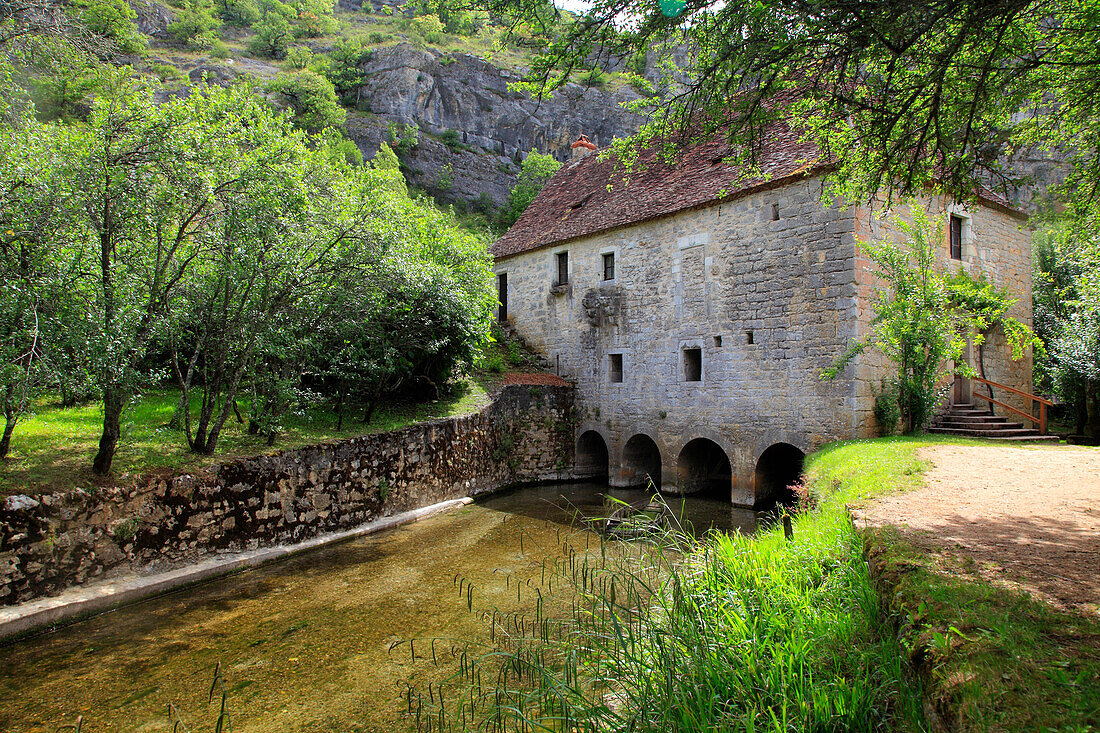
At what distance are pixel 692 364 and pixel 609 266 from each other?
372cm

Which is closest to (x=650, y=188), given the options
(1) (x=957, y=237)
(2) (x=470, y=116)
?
(1) (x=957, y=237)

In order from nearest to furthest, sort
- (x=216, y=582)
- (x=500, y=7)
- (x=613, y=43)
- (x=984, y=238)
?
(x=500, y=7), (x=613, y=43), (x=216, y=582), (x=984, y=238)

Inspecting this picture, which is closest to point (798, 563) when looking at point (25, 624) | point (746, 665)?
point (746, 665)

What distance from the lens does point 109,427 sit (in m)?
5.80

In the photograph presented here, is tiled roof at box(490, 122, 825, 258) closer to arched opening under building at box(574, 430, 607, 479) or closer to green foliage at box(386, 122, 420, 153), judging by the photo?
arched opening under building at box(574, 430, 607, 479)

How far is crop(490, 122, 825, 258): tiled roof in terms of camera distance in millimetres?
10688

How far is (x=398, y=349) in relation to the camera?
10.8 meters

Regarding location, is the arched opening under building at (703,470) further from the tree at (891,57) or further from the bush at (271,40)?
the bush at (271,40)

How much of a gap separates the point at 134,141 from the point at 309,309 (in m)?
3.02

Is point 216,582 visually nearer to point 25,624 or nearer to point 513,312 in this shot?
point 25,624

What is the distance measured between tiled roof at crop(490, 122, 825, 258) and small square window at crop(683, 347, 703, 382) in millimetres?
3344

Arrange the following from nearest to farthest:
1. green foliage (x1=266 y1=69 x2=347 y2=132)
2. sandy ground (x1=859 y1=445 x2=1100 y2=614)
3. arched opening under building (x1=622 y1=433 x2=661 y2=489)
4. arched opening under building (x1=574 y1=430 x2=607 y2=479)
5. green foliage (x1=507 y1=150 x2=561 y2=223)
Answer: sandy ground (x1=859 y1=445 x2=1100 y2=614) < arched opening under building (x1=622 y1=433 x2=661 y2=489) < arched opening under building (x1=574 y1=430 x2=607 y2=479) < green foliage (x1=507 y1=150 x2=561 y2=223) < green foliage (x1=266 y1=69 x2=347 y2=132)

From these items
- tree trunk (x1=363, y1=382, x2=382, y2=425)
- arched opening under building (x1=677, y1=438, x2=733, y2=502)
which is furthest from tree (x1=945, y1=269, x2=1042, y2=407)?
tree trunk (x1=363, y1=382, x2=382, y2=425)

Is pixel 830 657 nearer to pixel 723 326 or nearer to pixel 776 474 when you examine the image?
pixel 723 326
